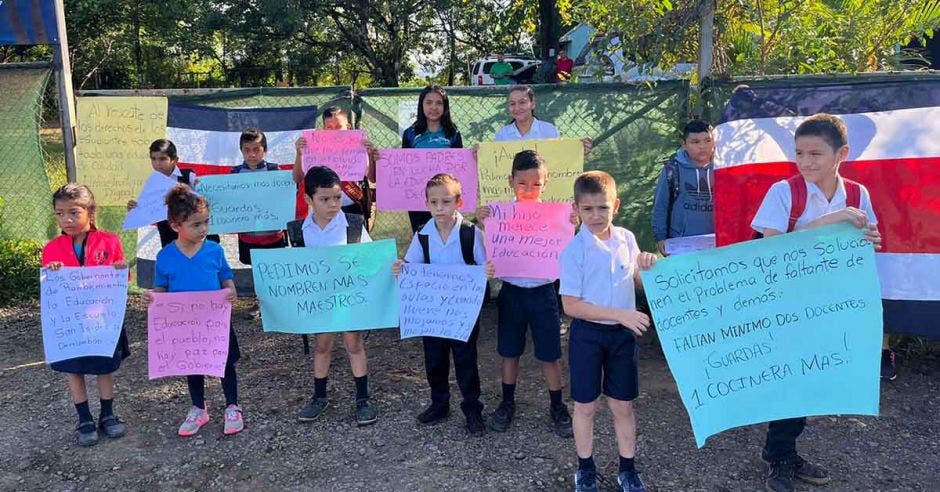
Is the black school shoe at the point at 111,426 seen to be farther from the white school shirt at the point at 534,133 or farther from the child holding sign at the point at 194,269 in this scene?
the white school shirt at the point at 534,133

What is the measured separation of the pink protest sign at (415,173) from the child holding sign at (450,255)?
92cm

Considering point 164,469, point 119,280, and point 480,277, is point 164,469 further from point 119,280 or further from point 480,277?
point 480,277

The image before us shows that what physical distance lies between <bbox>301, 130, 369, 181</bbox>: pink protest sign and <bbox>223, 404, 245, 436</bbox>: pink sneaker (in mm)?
1799

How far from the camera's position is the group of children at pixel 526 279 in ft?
9.89

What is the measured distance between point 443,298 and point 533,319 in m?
0.51

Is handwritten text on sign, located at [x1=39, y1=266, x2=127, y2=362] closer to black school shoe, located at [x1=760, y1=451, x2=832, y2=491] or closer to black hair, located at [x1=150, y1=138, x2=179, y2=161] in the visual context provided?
black hair, located at [x1=150, y1=138, x2=179, y2=161]

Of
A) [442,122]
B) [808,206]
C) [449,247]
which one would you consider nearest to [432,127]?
[442,122]

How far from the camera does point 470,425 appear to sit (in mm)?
3848

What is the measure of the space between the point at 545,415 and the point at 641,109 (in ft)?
8.74

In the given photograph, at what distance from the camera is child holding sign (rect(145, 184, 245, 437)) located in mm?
3719

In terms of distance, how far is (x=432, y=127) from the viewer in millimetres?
4824

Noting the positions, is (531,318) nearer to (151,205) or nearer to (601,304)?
(601,304)

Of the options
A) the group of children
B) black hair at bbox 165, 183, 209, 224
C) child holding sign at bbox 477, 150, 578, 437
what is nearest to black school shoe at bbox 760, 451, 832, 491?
the group of children

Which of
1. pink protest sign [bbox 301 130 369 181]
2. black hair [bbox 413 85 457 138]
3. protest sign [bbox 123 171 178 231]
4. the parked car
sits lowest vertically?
protest sign [bbox 123 171 178 231]
